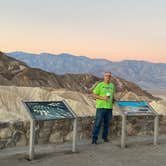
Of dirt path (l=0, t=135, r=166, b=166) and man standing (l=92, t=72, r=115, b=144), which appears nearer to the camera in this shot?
dirt path (l=0, t=135, r=166, b=166)

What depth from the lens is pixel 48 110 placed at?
9289mm

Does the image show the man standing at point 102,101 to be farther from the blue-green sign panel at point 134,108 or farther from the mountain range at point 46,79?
the mountain range at point 46,79

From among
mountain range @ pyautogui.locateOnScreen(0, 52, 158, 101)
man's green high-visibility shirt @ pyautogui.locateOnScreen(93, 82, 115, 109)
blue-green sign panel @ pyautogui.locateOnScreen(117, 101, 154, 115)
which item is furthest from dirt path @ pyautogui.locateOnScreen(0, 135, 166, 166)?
mountain range @ pyautogui.locateOnScreen(0, 52, 158, 101)

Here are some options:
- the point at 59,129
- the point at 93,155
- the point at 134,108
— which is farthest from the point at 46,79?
the point at 93,155

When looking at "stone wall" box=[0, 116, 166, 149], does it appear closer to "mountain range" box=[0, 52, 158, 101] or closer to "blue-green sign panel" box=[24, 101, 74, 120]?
"blue-green sign panel" box=[24, 101, 74, 120]

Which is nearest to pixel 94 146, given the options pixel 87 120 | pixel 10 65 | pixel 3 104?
pixel 87 120

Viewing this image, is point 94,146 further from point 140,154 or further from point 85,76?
point 85,76

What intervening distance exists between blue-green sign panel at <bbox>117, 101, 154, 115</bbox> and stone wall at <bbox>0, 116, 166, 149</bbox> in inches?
35.5

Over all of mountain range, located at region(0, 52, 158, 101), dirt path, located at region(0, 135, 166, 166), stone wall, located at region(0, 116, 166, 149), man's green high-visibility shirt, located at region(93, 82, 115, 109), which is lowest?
dirt path, located at region(0, 135, 166, 166)

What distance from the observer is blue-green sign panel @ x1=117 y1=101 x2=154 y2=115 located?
A: 10.6m

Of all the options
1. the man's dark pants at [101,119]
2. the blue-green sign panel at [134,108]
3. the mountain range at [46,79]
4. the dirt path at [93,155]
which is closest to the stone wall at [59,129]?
the dirt path at [93,155]

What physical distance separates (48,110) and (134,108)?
8.11 feet

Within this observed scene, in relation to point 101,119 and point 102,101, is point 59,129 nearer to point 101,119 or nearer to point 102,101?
point 101,119

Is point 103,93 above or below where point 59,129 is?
above
